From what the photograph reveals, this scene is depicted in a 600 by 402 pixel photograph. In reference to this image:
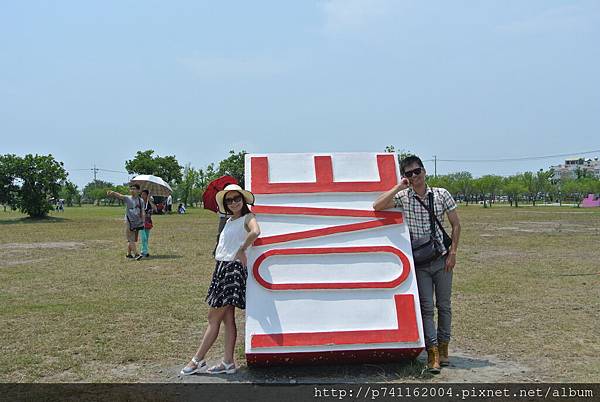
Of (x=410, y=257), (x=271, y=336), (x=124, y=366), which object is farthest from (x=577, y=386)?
(x=124, y=366)

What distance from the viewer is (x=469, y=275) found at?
10.6m

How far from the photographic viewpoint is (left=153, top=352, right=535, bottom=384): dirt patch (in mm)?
4836

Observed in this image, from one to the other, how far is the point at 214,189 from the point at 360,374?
2272 mm

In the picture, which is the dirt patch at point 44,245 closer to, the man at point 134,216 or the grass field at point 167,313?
the grass field at point 167,313

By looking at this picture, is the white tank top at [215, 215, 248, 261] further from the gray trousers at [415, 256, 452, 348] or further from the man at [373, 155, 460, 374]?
the gray trousers at [415, 256, 452, 348]

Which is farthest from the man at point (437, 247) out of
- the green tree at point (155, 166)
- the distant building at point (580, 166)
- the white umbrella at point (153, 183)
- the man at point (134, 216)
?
the distant building at point (580, 166)

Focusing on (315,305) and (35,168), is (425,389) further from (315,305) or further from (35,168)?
(35,168)

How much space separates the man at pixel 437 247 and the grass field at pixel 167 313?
2.04ft

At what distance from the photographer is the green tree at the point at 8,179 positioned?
3097 centimetres

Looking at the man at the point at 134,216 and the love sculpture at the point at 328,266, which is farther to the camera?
the man at the point at 134,216

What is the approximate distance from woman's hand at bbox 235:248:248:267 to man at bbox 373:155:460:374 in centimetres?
135

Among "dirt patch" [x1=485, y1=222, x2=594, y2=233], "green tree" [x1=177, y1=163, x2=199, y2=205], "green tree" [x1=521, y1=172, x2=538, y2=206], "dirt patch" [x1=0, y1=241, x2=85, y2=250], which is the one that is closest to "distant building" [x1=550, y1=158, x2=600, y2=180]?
"green tree" [x1=521, y1=172, x2=538, y2=206]

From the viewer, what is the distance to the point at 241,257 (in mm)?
5152

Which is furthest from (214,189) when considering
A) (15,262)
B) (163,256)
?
(15,262)
